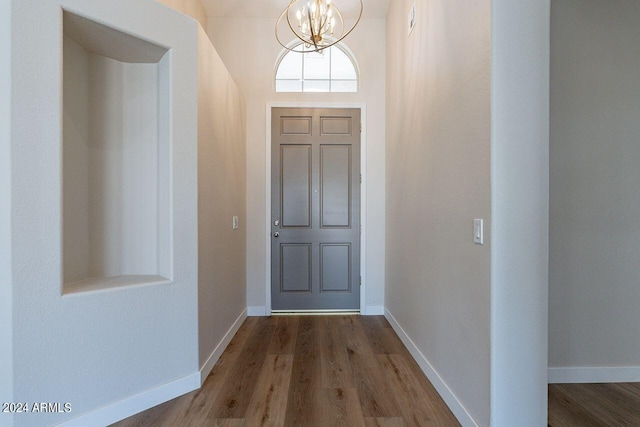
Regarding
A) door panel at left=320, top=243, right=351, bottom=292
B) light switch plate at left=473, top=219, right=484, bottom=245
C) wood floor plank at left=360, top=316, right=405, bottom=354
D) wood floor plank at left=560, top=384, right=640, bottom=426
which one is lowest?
wood floor plank at left=360, top=316, right=405, bottom=354

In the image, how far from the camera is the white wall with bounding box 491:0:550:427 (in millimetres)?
1411

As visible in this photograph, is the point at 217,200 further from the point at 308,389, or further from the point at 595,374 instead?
the point at 595,374

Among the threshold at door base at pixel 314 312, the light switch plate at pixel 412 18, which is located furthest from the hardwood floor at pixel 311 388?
the light switch plate at pixel 412 18

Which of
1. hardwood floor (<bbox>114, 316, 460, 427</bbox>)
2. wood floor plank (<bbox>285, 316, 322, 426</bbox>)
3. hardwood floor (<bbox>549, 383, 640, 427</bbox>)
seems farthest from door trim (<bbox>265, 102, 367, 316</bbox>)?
hardwood floor (<bbox>549, 383, 640, 427</bbox>)

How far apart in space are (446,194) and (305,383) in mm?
1604

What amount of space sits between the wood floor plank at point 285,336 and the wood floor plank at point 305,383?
0.06 meters

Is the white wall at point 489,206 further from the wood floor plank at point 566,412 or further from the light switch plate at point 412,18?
the wood floor plank at point 566,412

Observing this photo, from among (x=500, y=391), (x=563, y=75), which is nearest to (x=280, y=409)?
(x=500, y=391)

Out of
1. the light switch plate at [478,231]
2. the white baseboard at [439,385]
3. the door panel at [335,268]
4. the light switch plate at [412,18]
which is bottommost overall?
the white baseboard at [439,385]

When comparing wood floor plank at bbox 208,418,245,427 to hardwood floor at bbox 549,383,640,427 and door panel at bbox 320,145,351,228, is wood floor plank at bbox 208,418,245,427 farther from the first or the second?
door panel at bbox 320,145,351,228

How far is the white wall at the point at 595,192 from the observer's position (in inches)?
83.6

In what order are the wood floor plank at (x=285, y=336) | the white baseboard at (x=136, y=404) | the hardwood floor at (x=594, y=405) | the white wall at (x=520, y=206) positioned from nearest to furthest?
the white wall at (x=520, y=206), the white baseboard at (x=136, y=404), the hardwood floor at (x=594, y=405), the wood floor plank at (x=285, y=336)

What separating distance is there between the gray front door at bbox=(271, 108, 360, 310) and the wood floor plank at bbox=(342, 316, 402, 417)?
776 mm

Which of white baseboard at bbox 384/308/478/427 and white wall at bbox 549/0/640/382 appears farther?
white wall at bbox 549/0/640/382
